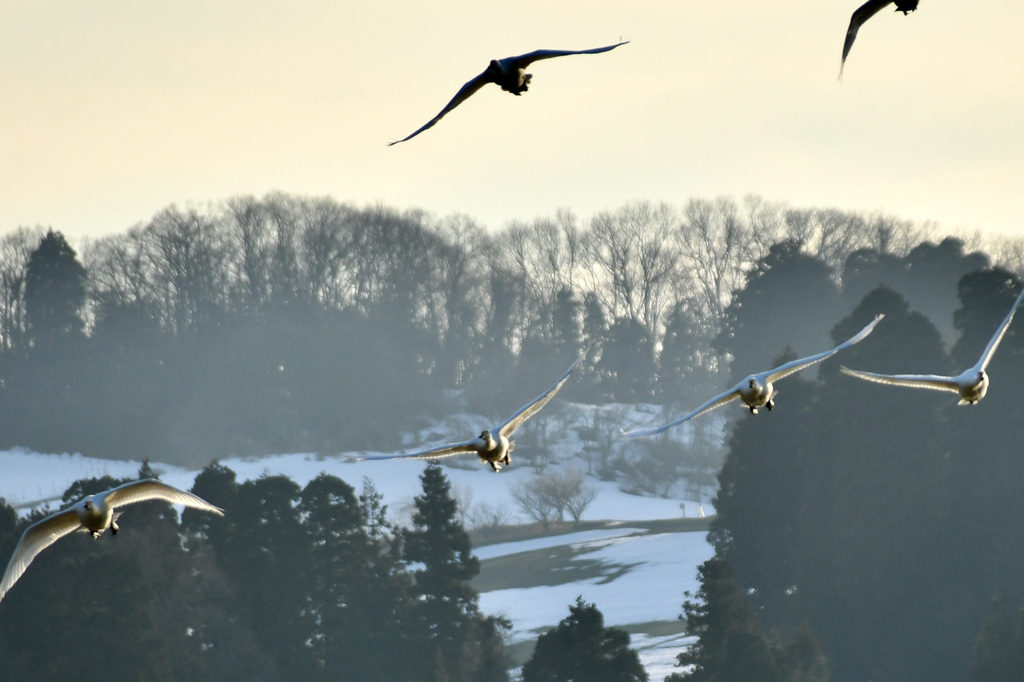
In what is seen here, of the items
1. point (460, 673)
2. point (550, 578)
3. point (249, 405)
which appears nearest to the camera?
point (460, 673)

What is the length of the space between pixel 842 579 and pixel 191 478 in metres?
43.6

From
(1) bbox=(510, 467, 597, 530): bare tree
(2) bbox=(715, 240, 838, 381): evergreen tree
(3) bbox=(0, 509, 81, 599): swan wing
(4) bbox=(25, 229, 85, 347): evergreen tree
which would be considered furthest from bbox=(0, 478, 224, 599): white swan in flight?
(4) bbox=(25, 229, 85, 347): evergreen tree

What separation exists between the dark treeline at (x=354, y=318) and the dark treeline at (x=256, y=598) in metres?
40.1

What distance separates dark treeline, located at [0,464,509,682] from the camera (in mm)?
43344

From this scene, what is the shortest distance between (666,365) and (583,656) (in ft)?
225

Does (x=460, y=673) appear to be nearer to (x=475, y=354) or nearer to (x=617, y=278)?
(x=475, y=354)

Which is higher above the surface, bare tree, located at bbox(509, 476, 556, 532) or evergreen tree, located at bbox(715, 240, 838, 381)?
evergreen tree, located at bbox(715, 240, 838, 381)

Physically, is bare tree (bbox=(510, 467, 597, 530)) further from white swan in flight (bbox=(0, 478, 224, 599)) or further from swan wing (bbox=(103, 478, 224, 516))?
swan wing (bbox=(103, 478, 224, 516))

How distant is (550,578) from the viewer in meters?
63.5

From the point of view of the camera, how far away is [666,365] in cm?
10638

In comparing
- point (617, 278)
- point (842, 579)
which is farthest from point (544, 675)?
point (617, 278)

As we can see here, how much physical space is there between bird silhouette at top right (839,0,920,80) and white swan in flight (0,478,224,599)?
8.24 metres

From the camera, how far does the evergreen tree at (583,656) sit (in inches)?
1516

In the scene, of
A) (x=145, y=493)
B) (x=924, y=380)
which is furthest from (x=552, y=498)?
(x=924, y=380)
